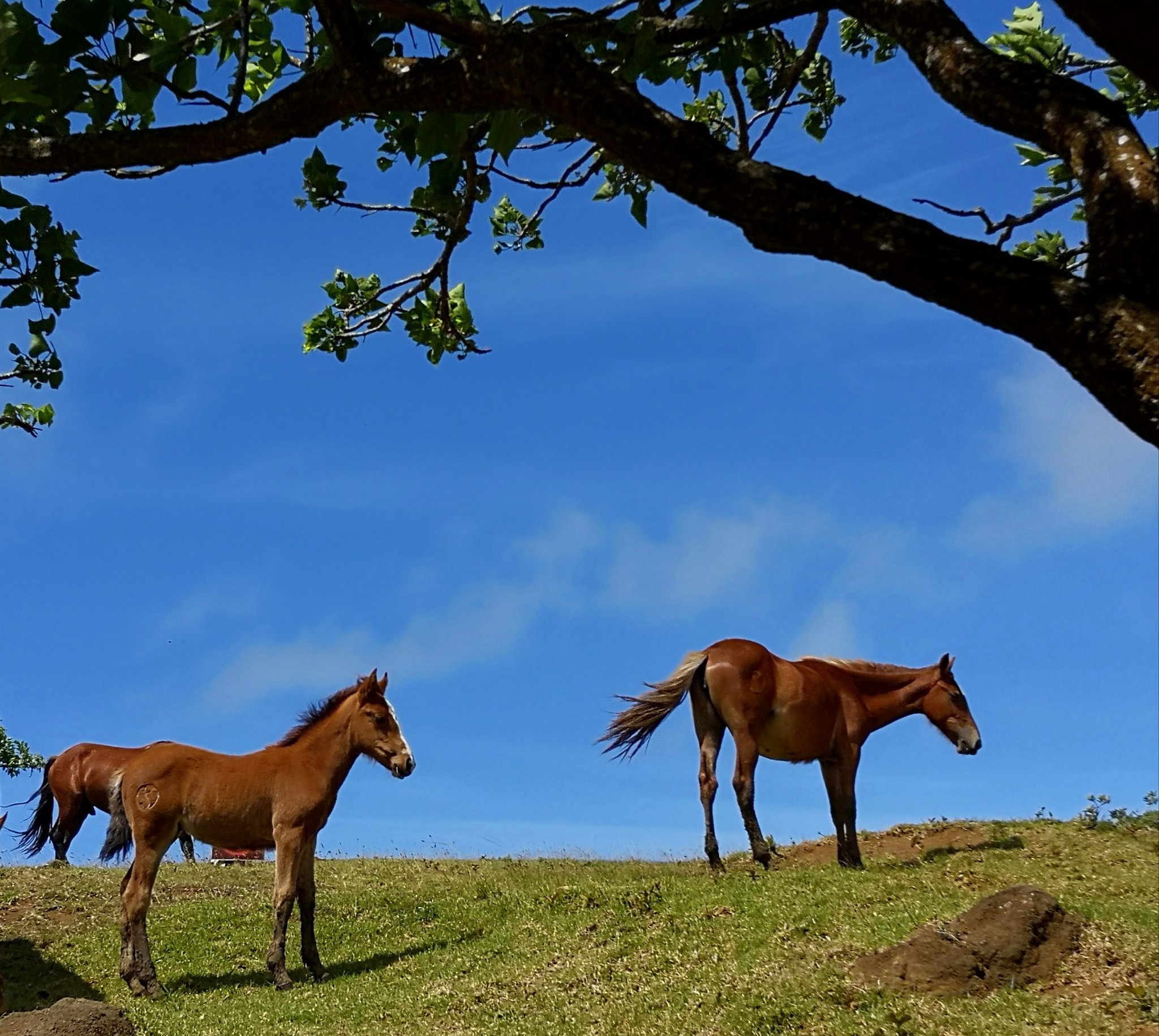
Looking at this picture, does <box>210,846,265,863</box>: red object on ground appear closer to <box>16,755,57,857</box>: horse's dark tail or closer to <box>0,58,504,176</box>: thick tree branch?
<box>16,755,57,857</box>: horse's dark tail

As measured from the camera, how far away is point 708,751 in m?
18.4

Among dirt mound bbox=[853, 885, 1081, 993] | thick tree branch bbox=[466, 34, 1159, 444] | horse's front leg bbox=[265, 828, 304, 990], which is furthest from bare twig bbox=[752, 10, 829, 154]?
horse's front leg bbox=[265, 828, 304, 990]

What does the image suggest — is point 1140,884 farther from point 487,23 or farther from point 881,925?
point 487,23

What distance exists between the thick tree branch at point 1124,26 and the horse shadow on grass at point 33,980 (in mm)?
14596

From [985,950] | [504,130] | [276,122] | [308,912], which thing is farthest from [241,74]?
[308,912]

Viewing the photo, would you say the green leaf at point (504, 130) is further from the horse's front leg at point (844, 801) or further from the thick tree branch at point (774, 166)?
the horse's front leg at point (844, 801)

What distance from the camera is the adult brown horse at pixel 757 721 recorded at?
1820 cm

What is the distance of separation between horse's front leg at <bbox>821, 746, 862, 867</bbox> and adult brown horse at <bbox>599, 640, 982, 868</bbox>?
12 millimetres

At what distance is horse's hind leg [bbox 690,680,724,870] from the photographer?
717 inches

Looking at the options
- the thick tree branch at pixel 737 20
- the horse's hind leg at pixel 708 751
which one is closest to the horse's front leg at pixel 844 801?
the horse's hind leg at pixel 708 751

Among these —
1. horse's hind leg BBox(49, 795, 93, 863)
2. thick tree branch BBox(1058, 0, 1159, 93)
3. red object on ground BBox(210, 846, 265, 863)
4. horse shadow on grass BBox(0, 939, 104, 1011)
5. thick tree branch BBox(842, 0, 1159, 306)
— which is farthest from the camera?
red object on ground BBox(210, 846, 265, 863)

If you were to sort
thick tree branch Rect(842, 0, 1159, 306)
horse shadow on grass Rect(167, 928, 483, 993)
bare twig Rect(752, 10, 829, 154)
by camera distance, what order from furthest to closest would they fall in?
horse shadow on grass Rect(167, 928, 483, 993) < bare twig Rect(752, 10, 829, 154) < thick tree branch Rect(842, 0, 1159, 306)

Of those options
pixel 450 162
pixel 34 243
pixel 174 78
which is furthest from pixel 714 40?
pixel 34 243

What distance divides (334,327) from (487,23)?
22.5 feet
